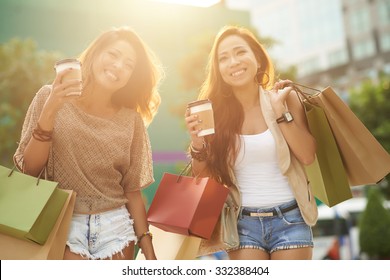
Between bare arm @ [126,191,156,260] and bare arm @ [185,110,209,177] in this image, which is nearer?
bare arm @ [185,110,209,177]

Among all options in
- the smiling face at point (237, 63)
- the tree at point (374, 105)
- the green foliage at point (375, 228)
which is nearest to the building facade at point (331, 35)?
the tree at point (374, 105)

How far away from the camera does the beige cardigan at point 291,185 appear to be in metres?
2.15

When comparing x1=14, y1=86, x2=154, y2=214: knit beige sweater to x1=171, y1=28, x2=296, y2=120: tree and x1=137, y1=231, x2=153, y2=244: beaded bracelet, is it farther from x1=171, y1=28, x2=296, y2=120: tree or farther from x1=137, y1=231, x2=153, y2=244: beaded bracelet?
x1=171, y1=28, x2=296, y2=120: tree

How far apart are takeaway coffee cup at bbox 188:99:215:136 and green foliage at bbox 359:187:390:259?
10.8 meters

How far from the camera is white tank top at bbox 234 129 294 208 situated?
2.17 metres

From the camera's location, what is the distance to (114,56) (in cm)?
220

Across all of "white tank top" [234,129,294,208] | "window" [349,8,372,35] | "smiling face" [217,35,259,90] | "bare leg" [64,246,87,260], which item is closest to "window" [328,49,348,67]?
"window" [349,8,372,35]

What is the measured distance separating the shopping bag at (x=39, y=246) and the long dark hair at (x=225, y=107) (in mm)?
599

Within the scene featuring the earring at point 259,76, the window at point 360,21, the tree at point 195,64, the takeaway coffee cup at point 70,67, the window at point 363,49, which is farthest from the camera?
the window at point 363,49

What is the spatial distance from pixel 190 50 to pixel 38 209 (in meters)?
7.33

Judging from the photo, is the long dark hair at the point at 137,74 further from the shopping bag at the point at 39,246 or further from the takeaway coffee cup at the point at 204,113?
the shopping bag at the point at 39,246

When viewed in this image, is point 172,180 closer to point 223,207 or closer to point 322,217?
point 223,207

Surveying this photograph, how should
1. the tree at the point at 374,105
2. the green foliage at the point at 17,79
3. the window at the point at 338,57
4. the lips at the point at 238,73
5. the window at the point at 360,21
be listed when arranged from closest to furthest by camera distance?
the lips at the point at 238,73 < the green foliage at the point at 17,79 < the tree at the point at 374,105 < the window at the point at 360,21 < the window at the point at 338,57

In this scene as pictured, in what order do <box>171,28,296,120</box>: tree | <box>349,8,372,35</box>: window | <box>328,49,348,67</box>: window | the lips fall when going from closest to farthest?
the lips, <box>171,28,296,120</box>: tree, <box>349,8,372,35</box>: window, <box>328,49,348,67</box>: window
